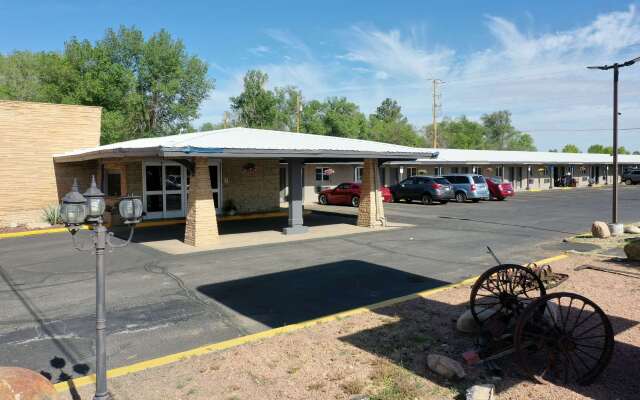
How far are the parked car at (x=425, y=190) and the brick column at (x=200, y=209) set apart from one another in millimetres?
17871

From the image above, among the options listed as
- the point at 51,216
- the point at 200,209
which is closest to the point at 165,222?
the point at 51,216

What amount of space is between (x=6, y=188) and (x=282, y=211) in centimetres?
1176

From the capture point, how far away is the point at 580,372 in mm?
4953

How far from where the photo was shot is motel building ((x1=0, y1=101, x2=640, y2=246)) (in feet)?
45.3

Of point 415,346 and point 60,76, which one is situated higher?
point 60,76

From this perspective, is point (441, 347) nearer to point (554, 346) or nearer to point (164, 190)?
point (554, 346)

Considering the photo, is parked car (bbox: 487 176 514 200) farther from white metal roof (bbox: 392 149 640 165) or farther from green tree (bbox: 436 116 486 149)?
green tree (bbox: 436 116 486 149)

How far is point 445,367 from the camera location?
4.90 metres

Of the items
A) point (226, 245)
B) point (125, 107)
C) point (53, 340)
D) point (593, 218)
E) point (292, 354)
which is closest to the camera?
point (292, 354)

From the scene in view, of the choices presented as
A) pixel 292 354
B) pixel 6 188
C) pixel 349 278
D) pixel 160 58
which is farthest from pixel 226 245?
pixel 160 58

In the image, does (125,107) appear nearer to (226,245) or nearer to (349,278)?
(226,245)

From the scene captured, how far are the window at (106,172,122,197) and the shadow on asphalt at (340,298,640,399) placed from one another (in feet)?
51.4

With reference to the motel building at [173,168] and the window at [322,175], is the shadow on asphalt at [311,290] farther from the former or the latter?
the window at [322,175]

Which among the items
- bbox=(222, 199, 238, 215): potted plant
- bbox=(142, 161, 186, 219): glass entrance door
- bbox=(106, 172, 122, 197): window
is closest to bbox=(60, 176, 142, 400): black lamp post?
bbox=(142, 161, 186, 219): glass entrance door
